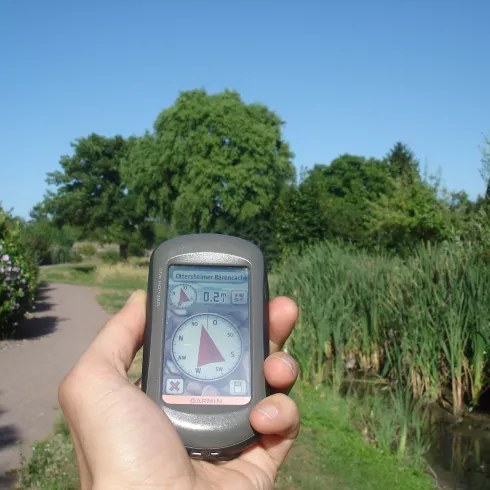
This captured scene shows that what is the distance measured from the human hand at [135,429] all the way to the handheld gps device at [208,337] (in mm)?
64

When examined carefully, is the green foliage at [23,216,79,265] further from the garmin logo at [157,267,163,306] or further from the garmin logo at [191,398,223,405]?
the garmin logo at [191,398,223,405]

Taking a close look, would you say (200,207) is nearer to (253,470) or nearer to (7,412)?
(7,412)

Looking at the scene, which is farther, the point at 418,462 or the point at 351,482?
the point at 418,462

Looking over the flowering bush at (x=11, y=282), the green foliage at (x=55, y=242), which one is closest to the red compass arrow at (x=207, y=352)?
the flowering bush at (x=11, y=282)

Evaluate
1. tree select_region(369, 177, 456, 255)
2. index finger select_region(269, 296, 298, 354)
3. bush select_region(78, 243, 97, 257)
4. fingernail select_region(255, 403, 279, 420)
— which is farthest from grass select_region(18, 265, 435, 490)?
bush select_region(78, 243, 97, 257)

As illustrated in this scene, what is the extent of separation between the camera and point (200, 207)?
96.5 feet

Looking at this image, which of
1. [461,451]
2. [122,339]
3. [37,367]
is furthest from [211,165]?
[122,339]

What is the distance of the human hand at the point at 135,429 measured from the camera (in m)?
1.97

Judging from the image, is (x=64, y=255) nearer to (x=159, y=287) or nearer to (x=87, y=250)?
(x=87, y=250)

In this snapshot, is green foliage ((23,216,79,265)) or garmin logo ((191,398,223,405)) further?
green foliage ((23,216,79,265))

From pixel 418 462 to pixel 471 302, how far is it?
2529 millimetres

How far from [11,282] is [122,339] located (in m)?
8.02

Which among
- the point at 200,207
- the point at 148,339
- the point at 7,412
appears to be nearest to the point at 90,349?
the point at 148,339

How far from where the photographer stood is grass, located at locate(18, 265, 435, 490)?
4.81m
